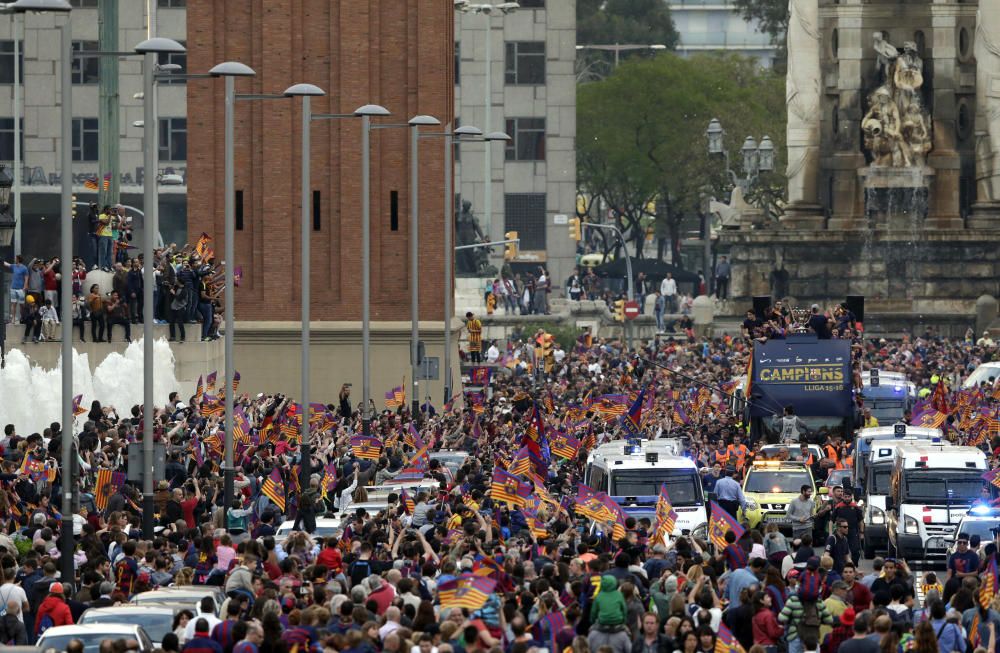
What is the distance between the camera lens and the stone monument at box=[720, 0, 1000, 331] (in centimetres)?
8169

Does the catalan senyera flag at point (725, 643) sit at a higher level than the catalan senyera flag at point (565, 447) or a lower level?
higher

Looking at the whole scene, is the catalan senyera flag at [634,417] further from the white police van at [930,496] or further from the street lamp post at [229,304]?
the white police van at [930,496]

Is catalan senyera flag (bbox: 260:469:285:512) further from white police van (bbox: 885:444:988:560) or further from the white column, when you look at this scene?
the white column

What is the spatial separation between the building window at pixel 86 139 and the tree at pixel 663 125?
23.0 metres

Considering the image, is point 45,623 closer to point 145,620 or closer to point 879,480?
point 145,620

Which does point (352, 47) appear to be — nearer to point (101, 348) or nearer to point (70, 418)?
point (101, 348)

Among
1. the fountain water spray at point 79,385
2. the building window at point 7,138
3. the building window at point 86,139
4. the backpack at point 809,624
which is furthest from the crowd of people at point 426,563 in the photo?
the building window at point 86,139

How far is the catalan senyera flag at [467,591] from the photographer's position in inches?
779

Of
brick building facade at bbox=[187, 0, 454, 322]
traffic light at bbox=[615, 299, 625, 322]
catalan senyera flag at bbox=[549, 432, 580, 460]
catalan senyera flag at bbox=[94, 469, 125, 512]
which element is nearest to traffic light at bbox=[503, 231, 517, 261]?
traffic light at bbox=[615, 299, 625, 322]

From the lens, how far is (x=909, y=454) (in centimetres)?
3266

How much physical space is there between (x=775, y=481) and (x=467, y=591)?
16370 millimetres

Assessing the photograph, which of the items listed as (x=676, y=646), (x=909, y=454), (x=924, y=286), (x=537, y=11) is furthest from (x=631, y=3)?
(x=676, y=646)

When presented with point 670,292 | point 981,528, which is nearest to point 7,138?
point 670,292

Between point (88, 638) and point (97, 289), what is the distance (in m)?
26.7
